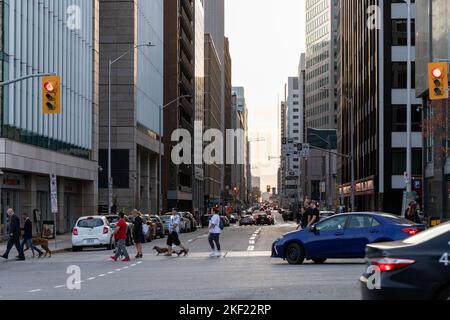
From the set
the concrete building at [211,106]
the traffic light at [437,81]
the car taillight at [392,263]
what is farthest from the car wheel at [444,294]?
the concrete building at [211,106]

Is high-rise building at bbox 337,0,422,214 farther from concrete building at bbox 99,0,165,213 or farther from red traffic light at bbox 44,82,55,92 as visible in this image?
red traffic light at bbox 44,82,55,92

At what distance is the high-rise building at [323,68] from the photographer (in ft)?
581

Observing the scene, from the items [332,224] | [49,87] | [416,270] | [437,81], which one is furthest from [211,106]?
[416,270]

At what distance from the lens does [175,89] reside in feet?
346

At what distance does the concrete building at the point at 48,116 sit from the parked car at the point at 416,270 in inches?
1347

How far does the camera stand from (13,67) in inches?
1735

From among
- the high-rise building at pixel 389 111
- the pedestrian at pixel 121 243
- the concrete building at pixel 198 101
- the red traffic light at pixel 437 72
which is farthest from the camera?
the concrete building at pixel 198 101

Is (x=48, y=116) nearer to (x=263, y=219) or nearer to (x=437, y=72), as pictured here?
(x=437, y=72)

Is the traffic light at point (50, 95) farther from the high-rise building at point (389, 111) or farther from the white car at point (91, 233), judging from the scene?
the high-rise building at point (389, 111)

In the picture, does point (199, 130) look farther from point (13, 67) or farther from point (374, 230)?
point (374, 230)

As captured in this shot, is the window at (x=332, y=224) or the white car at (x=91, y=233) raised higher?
the window at (x=332, y=224)

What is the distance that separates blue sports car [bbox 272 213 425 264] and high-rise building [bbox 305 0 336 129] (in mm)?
149088

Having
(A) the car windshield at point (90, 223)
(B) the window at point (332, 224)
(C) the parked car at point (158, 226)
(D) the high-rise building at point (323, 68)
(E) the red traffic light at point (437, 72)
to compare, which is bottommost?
(C) the parked car at point (158, 226)

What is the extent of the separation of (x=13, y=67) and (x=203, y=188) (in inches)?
4070
